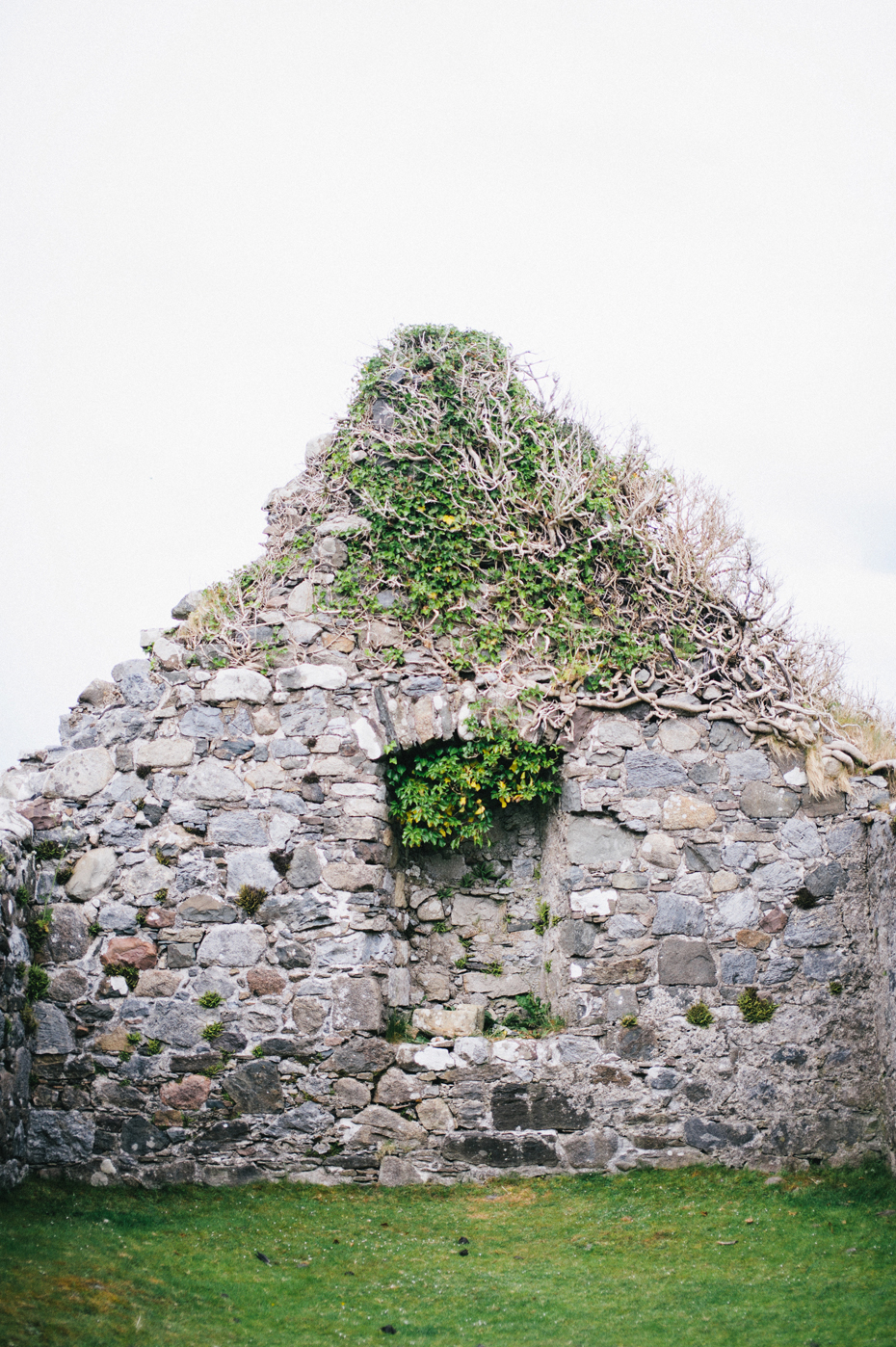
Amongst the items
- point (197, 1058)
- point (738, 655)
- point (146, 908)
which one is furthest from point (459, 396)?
point (197, 1058)

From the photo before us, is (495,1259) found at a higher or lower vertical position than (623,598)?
lower

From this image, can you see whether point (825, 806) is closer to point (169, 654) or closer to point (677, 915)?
point (677, 915)

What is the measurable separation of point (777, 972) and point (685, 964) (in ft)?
2.35

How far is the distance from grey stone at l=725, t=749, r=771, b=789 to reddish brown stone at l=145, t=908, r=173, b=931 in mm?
4641

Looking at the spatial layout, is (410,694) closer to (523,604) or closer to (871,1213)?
(523,604)

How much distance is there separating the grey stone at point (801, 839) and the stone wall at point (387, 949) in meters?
0.02

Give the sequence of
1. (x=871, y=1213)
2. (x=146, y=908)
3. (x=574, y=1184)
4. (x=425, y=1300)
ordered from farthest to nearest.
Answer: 1. (x=146, y=908)
2. (x=574, y=1184)
3. (x=871, y=1213)
4. (x=425, y=1300)

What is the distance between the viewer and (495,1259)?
19.4ft

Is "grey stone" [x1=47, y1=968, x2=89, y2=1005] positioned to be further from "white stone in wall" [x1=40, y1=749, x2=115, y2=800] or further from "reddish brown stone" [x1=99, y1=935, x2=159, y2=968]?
"white stone in wall" [x1=40, y1=749, x2=115, y2=800]

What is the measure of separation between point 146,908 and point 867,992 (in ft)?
18.6

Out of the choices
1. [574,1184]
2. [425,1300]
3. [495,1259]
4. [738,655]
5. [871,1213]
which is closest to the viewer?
[425,1300]

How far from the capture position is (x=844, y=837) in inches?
306

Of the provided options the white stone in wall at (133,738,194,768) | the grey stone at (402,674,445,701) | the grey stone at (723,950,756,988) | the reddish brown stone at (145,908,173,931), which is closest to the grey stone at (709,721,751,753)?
the grey stone at (723,950,756,988)

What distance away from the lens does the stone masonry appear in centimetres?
730
